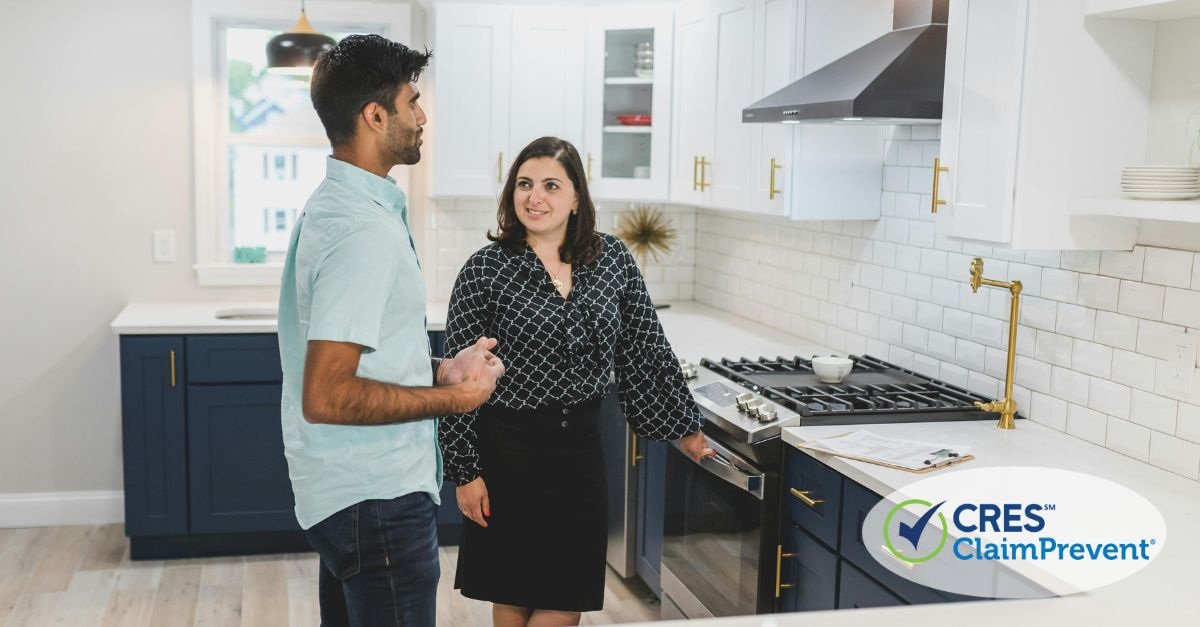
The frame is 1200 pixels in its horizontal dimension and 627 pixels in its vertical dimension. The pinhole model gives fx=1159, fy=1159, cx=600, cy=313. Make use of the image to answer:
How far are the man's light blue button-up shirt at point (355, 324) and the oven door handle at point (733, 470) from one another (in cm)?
107

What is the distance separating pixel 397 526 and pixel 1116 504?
1.39m

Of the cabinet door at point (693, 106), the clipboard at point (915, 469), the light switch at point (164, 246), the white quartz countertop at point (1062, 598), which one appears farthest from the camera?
the light switch at point (164, 246)

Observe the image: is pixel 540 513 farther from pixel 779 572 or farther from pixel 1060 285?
pixel 1060 285

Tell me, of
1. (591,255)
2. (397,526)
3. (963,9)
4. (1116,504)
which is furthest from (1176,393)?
(397,526)

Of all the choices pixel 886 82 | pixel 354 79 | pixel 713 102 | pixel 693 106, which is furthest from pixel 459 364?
pixel 693 106

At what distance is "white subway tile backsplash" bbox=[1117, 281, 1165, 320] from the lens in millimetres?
2570

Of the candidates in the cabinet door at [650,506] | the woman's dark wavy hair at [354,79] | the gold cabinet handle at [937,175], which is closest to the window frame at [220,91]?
the cabinet door at [650,506]

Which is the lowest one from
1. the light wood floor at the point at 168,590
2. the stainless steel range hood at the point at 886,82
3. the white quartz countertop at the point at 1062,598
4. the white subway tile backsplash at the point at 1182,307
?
the light wood floor at the point at 168,590

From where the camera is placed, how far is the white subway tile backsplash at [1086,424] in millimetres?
2750

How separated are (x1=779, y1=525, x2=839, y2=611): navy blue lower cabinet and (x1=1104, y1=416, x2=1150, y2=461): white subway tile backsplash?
710 millimetres

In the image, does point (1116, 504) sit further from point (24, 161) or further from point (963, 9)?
point (24, 161)

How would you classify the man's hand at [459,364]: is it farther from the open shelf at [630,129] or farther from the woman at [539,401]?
the open shelf at [630,129]

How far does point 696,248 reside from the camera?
5312 mm

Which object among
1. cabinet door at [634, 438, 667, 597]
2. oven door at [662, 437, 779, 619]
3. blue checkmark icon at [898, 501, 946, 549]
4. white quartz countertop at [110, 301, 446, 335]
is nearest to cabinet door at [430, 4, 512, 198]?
white quartz countertop at [110, 301, 446, 335]
